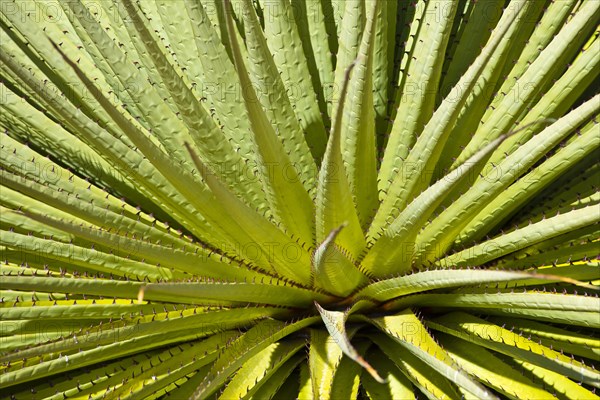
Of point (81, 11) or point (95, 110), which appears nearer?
point (81, 11)

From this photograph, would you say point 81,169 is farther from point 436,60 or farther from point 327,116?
point 436,60

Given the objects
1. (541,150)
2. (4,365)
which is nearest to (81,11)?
(4,365)

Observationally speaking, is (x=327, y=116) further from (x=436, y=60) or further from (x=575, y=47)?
(x=575, y=47)

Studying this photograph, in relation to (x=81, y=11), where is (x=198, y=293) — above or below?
below

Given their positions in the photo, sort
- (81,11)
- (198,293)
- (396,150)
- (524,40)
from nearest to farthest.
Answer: (198,293) → (81,11) → (396,150) → (524,40)

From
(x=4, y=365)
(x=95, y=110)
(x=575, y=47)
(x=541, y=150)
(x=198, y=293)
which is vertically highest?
(x=575, y=47)

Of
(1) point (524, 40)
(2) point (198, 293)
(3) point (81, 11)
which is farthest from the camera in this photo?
(1) point (524, 40)
